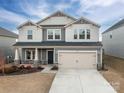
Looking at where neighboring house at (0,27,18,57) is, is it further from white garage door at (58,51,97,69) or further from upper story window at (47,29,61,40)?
white garage door at (58,51,97,69)

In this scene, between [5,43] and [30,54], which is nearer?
[30,54]

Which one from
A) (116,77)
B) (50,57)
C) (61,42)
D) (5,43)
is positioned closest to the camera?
(116,77)

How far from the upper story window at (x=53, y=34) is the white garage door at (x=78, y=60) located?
14.4 ft

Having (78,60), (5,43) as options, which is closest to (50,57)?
(78,60)

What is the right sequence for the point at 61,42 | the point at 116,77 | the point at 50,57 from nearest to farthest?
the point at 116,77, the point at 61,42, the point at 50,57

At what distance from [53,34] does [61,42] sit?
194cm

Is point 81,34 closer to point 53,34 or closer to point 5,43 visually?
point 53,34

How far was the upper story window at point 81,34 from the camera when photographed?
26.1m

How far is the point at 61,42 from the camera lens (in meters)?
26.9

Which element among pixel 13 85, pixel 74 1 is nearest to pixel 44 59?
pixel 74 1

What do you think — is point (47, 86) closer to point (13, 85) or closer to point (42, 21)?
point (13, 85)

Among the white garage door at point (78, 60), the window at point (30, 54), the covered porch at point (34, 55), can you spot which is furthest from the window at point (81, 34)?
the window at point (30, 54)

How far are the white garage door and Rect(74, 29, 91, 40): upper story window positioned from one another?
10.3 feet

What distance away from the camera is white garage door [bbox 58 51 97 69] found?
23.6 metres
